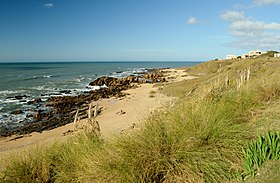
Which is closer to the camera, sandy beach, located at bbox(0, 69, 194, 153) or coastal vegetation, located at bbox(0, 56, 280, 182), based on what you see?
coastal vegetation, located at bbox(0, 56, 280, 182)

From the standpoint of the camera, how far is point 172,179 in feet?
11.5

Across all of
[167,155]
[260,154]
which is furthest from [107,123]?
[260,154]

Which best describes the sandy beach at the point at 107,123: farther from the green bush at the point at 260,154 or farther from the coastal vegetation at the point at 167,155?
the green bush at the point at 260,154

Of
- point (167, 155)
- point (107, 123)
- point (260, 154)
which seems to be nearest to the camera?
point (260, 154)

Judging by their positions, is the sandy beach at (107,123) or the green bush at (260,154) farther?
the sandy beach at (107,123)

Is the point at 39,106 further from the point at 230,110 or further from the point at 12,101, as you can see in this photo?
the point at 230,110

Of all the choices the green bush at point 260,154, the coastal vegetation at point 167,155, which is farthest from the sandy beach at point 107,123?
the green bush at point 260,154

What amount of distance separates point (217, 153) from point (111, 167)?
5.45 ft

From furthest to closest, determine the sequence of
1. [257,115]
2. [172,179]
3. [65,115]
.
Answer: [65,115], [257,115], [172,179]

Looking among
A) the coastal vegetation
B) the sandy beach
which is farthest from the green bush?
the sandy beach

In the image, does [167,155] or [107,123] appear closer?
[167,155]

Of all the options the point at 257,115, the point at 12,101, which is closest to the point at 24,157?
the point at 257,115

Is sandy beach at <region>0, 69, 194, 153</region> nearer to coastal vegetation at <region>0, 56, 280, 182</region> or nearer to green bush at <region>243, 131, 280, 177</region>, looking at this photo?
coastal vegetation at <region>0, 56, 280, 182</region>

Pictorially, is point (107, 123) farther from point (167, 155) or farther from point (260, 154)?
point (260, 154)
